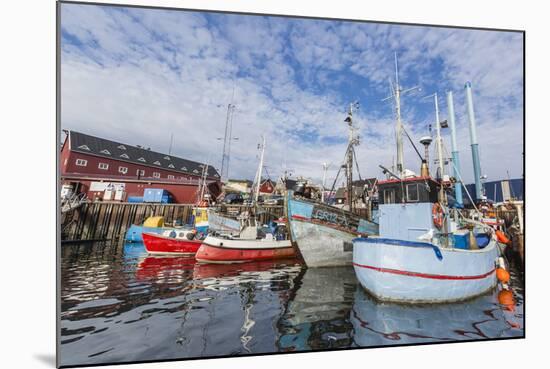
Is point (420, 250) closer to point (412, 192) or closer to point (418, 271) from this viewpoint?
point (418, 271)

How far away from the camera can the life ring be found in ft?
17.2

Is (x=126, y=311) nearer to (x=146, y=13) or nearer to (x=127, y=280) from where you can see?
(x=127, y=280)

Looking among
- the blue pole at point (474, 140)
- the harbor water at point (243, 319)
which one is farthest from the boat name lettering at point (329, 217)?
the blue pole at point (474, 140)

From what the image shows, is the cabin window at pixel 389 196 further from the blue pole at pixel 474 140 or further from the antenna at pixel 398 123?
the blue pole at pixel 474 140

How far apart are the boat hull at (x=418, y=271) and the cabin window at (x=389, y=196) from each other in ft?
5.35

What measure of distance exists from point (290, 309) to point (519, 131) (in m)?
5.18

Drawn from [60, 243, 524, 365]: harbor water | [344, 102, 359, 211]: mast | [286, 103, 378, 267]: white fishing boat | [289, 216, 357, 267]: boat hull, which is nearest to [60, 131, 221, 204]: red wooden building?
[60, 243, 524, 365]: harbor water

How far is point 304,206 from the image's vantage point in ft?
26.5

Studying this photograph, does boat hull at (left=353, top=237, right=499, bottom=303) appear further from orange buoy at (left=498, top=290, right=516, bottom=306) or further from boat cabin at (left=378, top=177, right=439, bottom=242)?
boat cabin at (left=378, top=177, right=439, bottom=242)

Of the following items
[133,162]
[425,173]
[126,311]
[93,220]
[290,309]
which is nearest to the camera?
[126,311]

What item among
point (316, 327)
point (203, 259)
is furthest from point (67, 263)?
point (316, 327)

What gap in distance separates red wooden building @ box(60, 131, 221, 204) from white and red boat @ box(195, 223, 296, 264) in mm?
4243

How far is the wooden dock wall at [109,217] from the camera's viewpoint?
13.3 m

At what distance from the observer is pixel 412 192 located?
547cm
